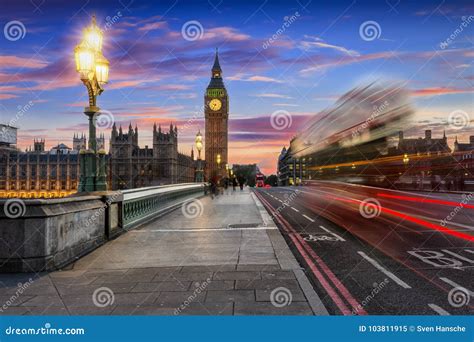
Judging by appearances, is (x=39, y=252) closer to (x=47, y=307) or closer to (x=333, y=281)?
(x=47, y=307)

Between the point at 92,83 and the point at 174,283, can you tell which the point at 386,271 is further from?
the point at 92,83

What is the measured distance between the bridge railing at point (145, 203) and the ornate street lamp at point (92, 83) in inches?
65.6

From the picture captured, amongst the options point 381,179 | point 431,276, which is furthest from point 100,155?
point 381,179

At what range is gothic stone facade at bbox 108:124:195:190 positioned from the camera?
17625 centimetres

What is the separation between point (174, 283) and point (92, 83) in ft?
23.8

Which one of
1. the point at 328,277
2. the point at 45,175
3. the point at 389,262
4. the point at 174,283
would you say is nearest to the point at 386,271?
Answer: the point at 389,262

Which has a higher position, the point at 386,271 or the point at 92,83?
the point at 92,83

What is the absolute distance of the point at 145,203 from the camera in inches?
694

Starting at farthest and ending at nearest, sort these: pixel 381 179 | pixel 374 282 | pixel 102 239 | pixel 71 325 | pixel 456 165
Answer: pixel 456 165
pixel 381 179
pixel 102 239
pixel 374 282
pixel 71 325

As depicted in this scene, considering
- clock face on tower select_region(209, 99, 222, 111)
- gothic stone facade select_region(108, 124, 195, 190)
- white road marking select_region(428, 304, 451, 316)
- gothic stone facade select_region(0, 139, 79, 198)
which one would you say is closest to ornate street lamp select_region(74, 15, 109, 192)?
white road marking select_region(428, 304, 451, 316)

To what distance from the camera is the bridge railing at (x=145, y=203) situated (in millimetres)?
14523

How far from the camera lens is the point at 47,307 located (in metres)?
5.83

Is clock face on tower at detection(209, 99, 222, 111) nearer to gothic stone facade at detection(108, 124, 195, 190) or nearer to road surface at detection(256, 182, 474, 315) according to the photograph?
gothic stone facade at detection(108, 124, 195, 190)

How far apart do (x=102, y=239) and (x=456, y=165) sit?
34.8 metres
